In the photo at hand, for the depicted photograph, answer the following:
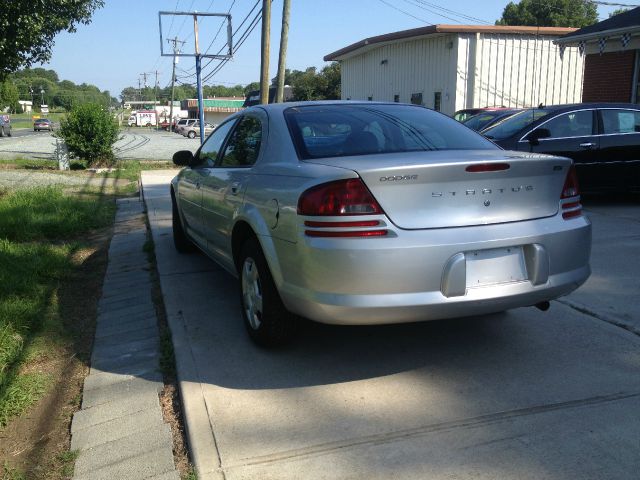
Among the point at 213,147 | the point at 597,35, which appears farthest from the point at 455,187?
the point at 597,35

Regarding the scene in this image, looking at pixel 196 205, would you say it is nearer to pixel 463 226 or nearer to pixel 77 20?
pixel 463 226

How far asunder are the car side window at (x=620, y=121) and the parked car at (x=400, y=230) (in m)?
6.14

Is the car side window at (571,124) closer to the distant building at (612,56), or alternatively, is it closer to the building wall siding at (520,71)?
the distant building at (612,56)

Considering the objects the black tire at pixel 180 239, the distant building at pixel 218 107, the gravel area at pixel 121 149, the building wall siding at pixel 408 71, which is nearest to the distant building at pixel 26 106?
the distant building at pixel 218 107

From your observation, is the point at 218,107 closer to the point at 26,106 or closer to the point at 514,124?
the point at 26,106

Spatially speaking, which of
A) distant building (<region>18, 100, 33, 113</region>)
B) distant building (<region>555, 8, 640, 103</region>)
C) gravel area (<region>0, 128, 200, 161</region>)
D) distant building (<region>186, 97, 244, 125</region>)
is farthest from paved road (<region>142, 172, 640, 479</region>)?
distant building (<region>18, 100, 33, 113</region>)

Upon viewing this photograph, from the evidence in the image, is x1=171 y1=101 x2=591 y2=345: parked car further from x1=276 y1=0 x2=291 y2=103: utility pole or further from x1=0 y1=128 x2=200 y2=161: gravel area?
x1=0 y1=128 x2=200 y2=161: gravel area

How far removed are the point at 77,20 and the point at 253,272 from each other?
9442mm

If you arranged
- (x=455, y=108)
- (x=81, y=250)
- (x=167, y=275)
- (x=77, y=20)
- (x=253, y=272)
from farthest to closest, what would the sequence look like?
(x=455, y=108) → (x=77, y=20) → (x=81, y=250) → (x=167, y=275) → (x=253, y=272)

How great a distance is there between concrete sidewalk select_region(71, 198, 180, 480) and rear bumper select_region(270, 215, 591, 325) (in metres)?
Result: 1.02

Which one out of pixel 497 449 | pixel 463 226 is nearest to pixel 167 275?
pixel 463 226

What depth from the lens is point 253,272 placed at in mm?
3939

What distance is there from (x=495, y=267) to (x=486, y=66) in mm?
19446

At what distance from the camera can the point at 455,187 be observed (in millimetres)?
3234
